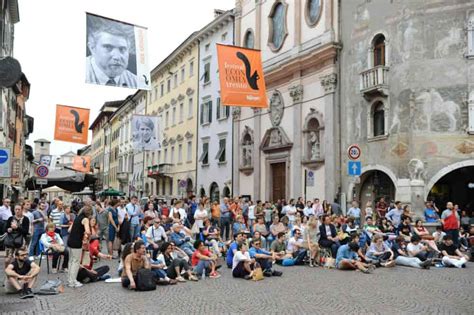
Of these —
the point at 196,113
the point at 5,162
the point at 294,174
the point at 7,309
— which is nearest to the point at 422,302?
the point at 7,309

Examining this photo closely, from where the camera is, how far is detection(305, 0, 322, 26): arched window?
29203 millimetres

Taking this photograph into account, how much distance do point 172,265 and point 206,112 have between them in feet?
100

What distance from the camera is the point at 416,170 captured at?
22750mm

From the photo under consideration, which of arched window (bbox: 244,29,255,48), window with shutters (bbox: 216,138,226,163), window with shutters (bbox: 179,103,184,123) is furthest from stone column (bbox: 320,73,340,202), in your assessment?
window with shutters (bbox: 179,103,184,123)

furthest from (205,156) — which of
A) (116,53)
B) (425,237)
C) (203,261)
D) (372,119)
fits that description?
(203,261)

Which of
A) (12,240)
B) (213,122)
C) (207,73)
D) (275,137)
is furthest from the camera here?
(207,73)

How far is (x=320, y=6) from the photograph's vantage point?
29.0 meters

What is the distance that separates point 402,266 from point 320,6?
56.4 feet

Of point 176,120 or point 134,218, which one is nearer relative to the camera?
point 134,218

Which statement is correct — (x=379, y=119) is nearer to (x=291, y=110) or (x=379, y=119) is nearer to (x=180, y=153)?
(x=291, y=110)

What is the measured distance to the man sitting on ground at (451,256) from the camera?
15.5m

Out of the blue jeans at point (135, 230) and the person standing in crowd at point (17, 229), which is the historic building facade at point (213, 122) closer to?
the blue jeans at point (135, 230)

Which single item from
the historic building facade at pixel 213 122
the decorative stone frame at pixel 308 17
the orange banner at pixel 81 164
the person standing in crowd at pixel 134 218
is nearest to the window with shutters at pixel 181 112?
the historic building facade at pixel 213 122

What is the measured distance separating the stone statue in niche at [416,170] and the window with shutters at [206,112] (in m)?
21.6
